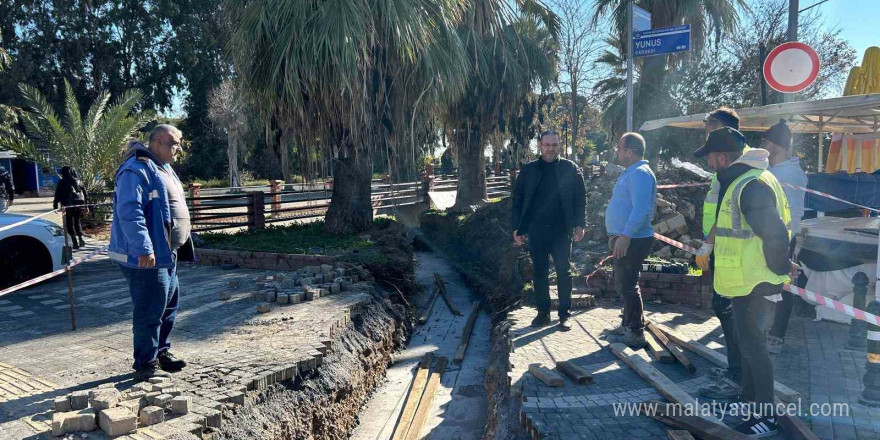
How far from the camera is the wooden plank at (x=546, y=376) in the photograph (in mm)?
3896

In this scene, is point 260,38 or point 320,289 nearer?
point 320,289

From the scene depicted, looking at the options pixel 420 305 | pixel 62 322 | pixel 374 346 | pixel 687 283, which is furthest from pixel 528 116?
pixel 62 322

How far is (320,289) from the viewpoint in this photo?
6410 millimetres

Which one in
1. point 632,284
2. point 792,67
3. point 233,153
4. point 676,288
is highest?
point 233,153

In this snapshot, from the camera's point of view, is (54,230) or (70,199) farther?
(70,199)

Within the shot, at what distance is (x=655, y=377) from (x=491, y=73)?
973cm

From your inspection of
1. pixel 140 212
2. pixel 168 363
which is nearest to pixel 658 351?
pixel 168 363

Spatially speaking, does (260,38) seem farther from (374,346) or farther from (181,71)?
(181,71)

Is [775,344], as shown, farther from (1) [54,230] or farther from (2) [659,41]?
(1) [54,230]

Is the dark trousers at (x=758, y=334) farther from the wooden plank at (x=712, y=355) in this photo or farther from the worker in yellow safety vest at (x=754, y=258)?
the wooden plank at (x=712, y=355)

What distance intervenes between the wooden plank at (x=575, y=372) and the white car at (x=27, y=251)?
6557mm

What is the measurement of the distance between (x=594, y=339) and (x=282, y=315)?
304 cm

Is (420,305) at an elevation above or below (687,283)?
below

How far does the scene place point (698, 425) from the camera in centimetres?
310
